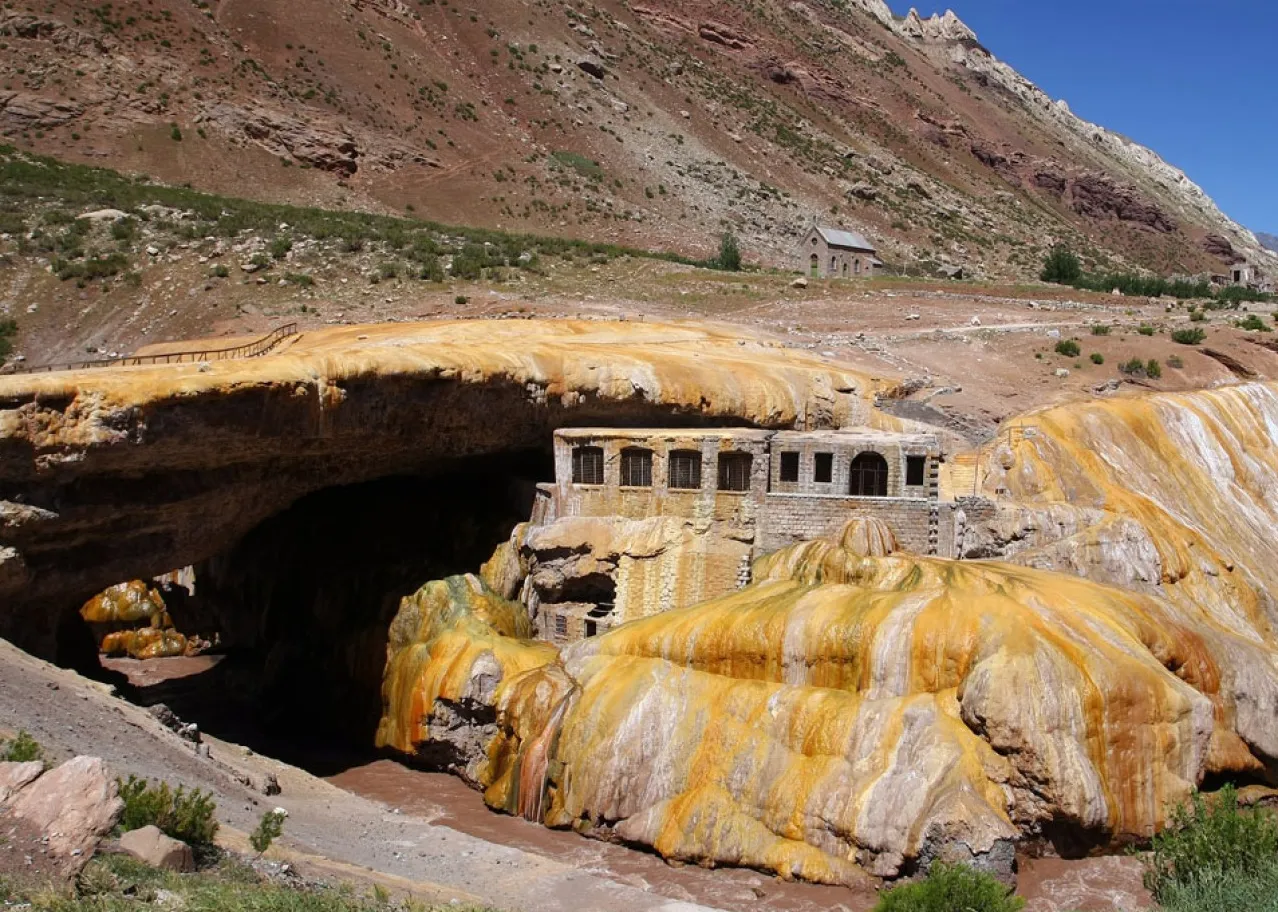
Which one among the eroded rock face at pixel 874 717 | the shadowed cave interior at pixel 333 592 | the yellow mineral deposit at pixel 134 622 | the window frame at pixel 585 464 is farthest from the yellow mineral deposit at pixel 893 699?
the yellow mineral deposit at pixel 134 622

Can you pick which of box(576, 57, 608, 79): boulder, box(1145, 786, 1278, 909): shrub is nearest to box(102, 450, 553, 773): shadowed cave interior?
box(1145, 786, 1278, 909): shrub

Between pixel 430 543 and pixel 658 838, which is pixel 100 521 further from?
pixel 658 838

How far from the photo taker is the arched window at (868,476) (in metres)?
29.1

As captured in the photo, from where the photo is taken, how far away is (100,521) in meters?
26.3

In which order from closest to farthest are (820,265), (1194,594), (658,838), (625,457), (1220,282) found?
1. (658,838)
2. (1194,594)
3. (625,457)
4. (820,265)
5. (1220,282)

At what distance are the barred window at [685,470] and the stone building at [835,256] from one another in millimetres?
40207

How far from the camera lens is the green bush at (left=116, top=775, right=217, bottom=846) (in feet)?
48.9

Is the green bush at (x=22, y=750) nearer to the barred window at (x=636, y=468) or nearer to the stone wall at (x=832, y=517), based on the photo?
the barred window at (x=636, y=468)

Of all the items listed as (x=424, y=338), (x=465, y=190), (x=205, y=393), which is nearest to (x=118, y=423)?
(x=205, y=393)

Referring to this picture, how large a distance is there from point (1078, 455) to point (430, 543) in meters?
19.9

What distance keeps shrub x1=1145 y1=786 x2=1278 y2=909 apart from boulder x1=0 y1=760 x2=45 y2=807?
17951 mm

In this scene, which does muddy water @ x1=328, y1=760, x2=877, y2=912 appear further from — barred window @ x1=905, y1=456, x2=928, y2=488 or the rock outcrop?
barred window @ x1=905, y1=456, x2=928, y2=488

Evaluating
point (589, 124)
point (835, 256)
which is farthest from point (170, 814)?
point (589, 124)

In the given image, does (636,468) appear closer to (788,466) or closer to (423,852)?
(788,466)
